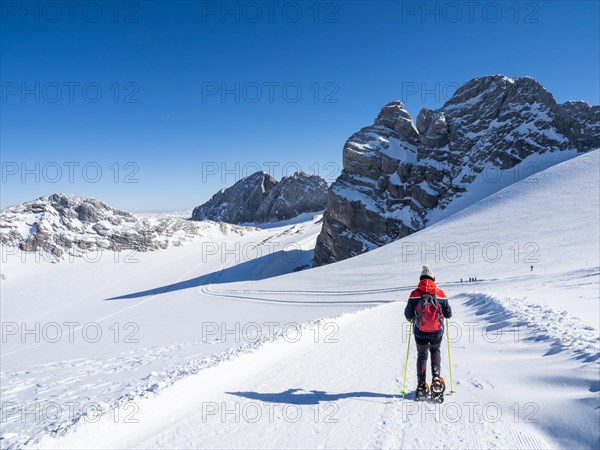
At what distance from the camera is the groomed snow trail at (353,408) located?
4.29 m

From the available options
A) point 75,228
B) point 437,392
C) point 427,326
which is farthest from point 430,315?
point 75,228

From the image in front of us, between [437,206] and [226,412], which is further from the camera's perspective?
[437,206]

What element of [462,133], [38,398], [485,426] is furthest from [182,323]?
[462,133]

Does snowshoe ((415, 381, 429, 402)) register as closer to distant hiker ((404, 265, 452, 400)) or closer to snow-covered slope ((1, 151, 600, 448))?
distant hiker ((404, 265, 452, 400))

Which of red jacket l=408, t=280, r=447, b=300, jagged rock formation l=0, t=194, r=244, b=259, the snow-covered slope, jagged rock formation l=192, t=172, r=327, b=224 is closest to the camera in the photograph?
the snow-covered slope

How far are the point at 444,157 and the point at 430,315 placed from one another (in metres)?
72.6

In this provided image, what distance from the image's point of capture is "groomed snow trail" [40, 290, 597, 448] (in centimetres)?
429

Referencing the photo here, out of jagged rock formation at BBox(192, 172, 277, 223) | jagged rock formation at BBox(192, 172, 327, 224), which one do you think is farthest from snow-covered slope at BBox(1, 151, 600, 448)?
jagged rock formation at BBox(192, 172, 277, 223)

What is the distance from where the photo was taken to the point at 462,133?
234 feet

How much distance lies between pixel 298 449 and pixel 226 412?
1663 mm

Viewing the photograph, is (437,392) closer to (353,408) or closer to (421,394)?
(421,394)

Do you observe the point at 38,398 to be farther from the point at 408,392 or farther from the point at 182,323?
the point at 182,323

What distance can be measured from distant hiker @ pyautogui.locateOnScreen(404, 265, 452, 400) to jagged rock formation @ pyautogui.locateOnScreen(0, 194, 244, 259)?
76.0 metres

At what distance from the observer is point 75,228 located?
2682 inches
